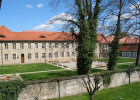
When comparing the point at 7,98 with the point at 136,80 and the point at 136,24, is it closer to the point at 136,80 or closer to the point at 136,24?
the point at 136,80

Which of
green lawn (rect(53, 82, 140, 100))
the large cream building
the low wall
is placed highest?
the large cream building

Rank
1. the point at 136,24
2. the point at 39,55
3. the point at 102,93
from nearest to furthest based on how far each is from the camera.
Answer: the point at 102,93
the point at 136,24
the point at 39,55

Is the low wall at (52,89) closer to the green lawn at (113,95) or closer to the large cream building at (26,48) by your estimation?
the green lawn at (113,95)

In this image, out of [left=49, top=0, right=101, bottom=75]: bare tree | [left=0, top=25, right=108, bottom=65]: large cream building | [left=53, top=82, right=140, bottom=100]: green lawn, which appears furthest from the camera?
[left=0, top=25, right=108, bottom=65]: large cream building

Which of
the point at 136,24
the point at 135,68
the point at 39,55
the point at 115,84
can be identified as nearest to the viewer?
the point at 115,84

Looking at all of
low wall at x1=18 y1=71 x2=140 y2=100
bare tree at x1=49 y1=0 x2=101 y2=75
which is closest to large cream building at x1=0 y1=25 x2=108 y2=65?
bare tree at x1=49 y1=0 x2=101 y2=75

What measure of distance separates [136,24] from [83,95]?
38.3 feet

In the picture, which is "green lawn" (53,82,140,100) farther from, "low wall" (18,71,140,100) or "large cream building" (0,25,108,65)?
"large cream building" (0,25,108,65)

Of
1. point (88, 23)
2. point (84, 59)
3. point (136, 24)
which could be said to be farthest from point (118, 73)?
point (136, 24)

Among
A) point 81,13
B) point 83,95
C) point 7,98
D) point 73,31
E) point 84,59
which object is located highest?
point 81,13

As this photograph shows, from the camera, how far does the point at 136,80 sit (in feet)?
49.4

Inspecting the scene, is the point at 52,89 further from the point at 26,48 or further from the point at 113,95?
the point at 26,48

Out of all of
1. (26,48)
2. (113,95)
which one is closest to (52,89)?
(113,95)

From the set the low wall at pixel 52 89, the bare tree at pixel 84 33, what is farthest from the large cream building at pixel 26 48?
the low wall at pixel 52 89
